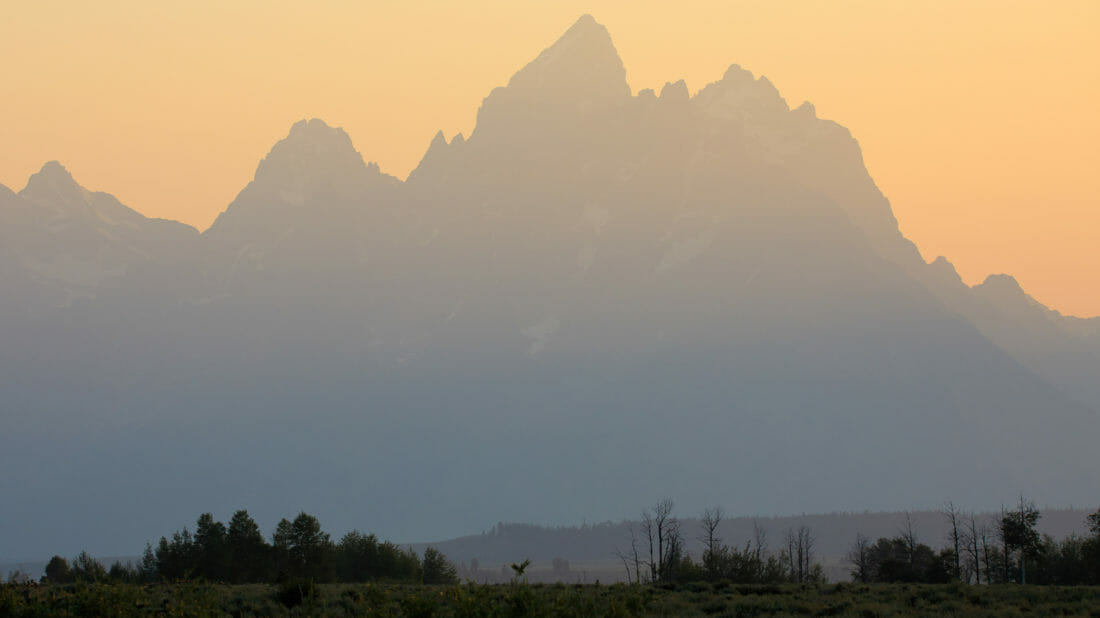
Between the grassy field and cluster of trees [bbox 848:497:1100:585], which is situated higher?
cluster of trees [bbox 848:497:1100:585]

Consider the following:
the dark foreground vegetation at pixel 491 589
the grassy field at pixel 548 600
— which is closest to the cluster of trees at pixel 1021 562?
the dark foreground vegetation at pixel 491 589

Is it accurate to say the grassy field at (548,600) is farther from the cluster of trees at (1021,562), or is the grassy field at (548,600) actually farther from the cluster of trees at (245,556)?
the cluster of trees at (245,556)

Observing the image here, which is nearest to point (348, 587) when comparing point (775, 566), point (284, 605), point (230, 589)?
point (230, 589)

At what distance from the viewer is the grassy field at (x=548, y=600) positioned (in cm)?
4166

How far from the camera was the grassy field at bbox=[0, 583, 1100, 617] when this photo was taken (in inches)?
1640

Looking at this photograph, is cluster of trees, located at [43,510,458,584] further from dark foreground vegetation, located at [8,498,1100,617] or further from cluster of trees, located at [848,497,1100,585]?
cluster of trees, located at [848,497,1100,585]

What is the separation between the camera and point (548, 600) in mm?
44812

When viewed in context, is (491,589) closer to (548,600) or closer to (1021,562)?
(548,600)

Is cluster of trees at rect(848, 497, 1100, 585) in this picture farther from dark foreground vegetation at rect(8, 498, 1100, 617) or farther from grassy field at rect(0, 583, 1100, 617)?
grassy field at rect(0, 583, 1100, 617)

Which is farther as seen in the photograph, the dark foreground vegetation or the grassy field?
the dark foreground vegetation

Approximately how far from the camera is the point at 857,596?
73.9 meters

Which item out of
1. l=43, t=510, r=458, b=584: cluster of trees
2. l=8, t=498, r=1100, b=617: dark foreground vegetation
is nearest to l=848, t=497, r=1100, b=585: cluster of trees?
l=8, t=498, r=1100, b=617: dark foreground vegetation

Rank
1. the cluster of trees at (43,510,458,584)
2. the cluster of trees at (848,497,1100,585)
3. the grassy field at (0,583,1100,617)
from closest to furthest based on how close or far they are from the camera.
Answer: the grassy field at (0,583,1100,617), the cluster of trees at (848,497,1100,585), the cluster of trees at (43,510,458,584)

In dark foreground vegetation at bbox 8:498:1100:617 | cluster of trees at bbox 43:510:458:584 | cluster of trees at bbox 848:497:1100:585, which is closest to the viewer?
dark foreground vegetation at bbox 8:498:1100:617
